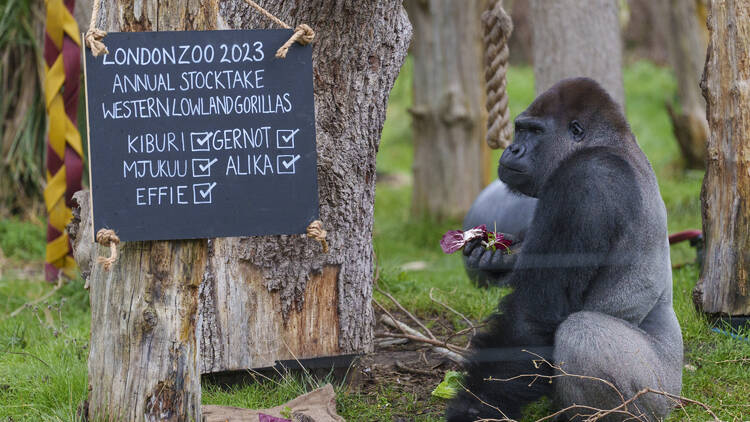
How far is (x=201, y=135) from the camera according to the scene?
7.31 feet

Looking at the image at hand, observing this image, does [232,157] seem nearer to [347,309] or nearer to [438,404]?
[347,309]

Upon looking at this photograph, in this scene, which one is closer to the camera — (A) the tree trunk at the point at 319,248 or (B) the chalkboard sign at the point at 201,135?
(B) the chalkboard sign at the point at 201,135

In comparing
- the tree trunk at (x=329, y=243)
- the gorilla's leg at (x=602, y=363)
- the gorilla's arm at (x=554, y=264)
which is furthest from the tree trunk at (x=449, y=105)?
the gorilla's leg at (x=602, y=363)

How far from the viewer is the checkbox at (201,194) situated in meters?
2.21

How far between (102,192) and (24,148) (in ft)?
14.3

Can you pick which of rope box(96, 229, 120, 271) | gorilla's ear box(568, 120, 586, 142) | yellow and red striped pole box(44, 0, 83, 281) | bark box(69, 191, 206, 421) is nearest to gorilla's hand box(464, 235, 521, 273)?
gorilla's ear box(568, 120, 586, 142)

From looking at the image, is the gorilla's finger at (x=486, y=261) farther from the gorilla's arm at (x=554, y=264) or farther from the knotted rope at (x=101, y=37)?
the knotted rope at (x=101, y=37)

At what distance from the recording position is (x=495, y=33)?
4.23 m

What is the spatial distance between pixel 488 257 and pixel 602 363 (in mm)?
581

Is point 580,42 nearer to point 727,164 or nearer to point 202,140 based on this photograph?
point 727,164

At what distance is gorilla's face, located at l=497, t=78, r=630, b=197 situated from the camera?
2846 millimetres

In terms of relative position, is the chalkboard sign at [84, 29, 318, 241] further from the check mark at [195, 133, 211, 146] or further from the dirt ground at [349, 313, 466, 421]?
the dirt ground at [349, 313, 466, 421]

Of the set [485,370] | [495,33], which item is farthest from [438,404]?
[495,33]

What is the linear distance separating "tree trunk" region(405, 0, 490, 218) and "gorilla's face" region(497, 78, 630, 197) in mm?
3784
